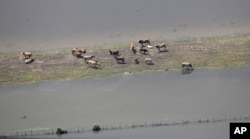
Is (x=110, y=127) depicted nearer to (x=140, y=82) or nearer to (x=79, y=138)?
(x=79, y=138)

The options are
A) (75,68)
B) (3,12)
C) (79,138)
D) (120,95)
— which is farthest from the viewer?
(3,12)

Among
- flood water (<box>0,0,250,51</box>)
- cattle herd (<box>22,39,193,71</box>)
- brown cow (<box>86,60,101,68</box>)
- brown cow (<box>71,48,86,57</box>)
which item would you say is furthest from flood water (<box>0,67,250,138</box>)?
flood water (<box>0,0,250,51</box>)

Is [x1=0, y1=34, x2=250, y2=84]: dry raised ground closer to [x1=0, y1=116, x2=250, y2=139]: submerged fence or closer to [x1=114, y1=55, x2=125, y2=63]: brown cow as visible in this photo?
[x1=114, y1=55, x2=125, y2=63]: brown cow

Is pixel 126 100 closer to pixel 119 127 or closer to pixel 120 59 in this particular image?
pixel 119 127

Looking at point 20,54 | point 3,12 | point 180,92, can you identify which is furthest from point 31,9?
point 180,92

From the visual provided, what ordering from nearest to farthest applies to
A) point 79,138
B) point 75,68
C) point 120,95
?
point 79,138 → point 120,95 → point 75,68

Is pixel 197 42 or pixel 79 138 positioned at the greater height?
pixel 197 42

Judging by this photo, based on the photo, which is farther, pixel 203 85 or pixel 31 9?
pixel 31 9

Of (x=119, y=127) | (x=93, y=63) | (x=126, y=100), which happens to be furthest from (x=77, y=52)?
(x=119, y=127)
